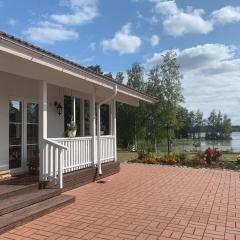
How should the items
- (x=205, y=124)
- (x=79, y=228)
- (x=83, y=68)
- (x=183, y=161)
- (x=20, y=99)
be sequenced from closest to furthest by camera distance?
(x=79, y=228), (x=83, y=68), (x=20, y=99), (x=183, y=161), (x=205, y=124)

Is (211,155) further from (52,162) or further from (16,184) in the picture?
(16,184)

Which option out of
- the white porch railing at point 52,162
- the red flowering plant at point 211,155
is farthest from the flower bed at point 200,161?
the white porch railing at point 52,162

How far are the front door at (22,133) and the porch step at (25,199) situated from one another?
1.97 meters

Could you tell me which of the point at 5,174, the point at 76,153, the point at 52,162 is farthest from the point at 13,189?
the point at 76,153

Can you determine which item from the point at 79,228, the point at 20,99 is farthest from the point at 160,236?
the point at 20,99

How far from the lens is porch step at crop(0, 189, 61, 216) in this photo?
558cm

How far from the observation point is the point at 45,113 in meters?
7.56

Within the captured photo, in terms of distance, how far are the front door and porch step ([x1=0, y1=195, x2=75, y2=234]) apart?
7.30ft

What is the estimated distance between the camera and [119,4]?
1159 cm

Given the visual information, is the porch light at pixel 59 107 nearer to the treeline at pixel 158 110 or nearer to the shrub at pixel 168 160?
the shrub at pixel 168 160

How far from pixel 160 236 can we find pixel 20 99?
211 inches

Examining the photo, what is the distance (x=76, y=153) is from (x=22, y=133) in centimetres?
143

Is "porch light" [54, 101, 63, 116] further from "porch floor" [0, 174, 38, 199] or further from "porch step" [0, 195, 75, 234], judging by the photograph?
"porch step" [0, 195, 75, 234]

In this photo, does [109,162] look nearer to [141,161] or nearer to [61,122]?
[61,122]
